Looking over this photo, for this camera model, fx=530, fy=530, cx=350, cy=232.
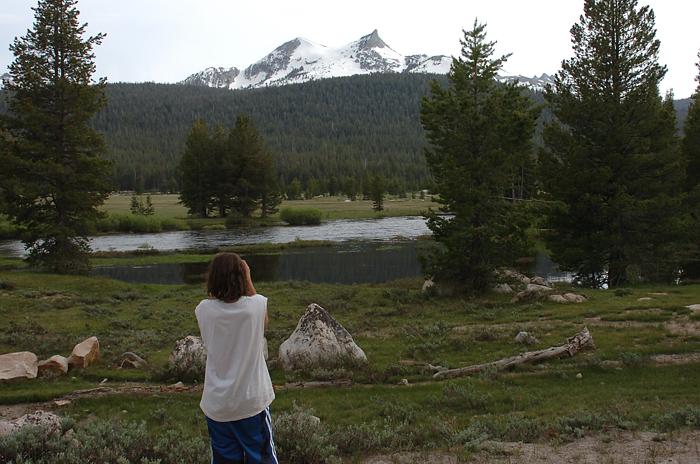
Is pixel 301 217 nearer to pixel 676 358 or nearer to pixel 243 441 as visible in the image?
pixel 676 358

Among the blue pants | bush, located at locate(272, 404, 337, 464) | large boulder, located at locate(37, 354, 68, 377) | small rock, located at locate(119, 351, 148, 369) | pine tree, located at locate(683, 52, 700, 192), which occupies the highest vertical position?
pine tree, located at locate(683, 52, 700, 192)

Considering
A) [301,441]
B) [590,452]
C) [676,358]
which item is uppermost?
→ [301,441]

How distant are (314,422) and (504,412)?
402 centimetres

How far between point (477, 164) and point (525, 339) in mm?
10184

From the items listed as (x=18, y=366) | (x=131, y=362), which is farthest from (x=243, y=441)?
(x=18, y=366)

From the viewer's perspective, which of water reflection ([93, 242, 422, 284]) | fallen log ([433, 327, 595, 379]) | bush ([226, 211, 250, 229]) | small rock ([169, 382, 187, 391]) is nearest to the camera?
small rock ([169, 382, 187, 391])

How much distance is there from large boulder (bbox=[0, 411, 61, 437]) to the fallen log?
782 cm

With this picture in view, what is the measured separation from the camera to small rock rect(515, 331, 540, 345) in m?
14.6

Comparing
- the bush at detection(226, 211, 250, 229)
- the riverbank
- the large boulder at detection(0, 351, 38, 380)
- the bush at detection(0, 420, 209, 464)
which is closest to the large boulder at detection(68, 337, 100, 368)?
the riverbank

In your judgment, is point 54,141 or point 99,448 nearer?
point 99,448

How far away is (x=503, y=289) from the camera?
24.5m

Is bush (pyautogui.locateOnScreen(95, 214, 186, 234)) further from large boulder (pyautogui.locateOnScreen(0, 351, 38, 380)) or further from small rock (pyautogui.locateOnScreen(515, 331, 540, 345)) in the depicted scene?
small rock (pyautogui.locateOnScreen(515, 331, 540, 345))

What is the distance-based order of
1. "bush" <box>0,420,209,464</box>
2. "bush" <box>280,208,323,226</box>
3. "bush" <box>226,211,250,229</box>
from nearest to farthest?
"bush" <box>0,420,209,464</box> < "bush" <box>226,211,250,229</box> < "bush" <box>280,208,323,226</box>

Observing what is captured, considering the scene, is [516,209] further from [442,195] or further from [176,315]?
[176,315]
